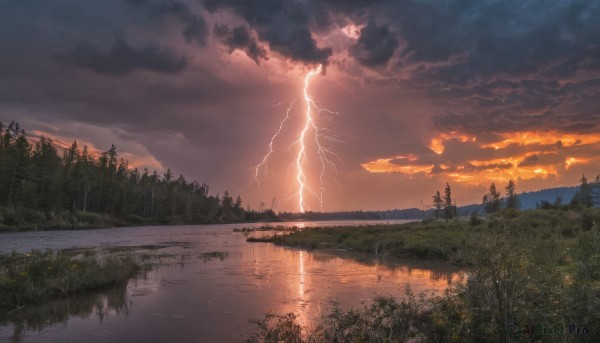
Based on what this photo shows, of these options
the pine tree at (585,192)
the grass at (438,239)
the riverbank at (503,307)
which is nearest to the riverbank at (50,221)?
the grass at (438,239)

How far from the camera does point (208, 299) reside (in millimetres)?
19125

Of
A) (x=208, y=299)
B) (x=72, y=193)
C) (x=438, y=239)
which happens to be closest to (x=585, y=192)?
(x=438, y=239)

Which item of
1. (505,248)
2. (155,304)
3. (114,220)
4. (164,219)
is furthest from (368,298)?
(164,219)

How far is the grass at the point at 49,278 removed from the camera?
55.9 feet

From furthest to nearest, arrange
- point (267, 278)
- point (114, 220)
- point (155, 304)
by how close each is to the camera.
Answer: point (114, 220), point (267, 278), point (155, 304)

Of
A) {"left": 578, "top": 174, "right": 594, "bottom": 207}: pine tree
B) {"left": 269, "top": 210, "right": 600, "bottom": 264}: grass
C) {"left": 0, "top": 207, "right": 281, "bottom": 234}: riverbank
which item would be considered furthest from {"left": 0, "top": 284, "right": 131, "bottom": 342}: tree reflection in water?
{"left": 578, "top": 174, "right": 594, "bottom": 207}: pine tree

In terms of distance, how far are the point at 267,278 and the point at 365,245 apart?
2075cm

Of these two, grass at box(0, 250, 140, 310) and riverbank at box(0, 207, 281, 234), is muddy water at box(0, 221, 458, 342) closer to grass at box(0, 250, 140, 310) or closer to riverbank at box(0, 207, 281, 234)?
grass at box(0, 250, 140, 310)

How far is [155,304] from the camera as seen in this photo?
17953mm

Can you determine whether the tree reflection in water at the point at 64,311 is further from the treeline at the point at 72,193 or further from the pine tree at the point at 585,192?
the pine tree at the point at 585,192

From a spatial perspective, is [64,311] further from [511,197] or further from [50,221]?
[511,197]

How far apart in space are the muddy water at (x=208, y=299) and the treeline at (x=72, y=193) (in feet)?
220

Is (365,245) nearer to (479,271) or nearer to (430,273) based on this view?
(430,273)

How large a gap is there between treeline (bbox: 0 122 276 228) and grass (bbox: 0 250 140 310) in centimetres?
6609
